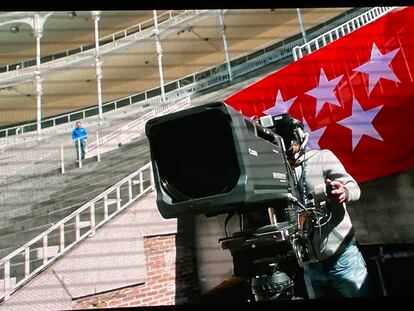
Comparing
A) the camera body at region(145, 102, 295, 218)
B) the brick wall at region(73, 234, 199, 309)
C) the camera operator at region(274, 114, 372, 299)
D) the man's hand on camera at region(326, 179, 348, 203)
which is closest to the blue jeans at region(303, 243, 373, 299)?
the camera operator at region(274, 114, 372, 299)

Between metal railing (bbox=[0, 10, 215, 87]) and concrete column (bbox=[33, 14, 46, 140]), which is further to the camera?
metal railing (bbox=[0, 10, 215, 87])

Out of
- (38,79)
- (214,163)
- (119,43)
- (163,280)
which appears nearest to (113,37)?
(119,43)

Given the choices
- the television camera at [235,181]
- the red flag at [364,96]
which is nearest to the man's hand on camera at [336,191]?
the television camera at [235,181]

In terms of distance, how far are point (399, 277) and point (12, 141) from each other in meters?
6.52

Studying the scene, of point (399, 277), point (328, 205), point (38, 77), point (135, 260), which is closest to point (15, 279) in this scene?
point (135, 260)

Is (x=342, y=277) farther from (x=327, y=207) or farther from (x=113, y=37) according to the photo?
(x=113, y=37)

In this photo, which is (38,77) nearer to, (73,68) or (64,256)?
(73,68)

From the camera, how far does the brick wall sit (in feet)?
8.61

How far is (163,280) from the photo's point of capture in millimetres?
2906

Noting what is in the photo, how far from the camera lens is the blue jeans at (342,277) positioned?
149 centimetres

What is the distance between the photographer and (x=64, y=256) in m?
2.63

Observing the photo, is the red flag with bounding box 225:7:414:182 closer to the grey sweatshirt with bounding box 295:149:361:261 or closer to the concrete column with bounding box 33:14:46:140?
the grey sweatshirt with bounding box 295:149:361:261

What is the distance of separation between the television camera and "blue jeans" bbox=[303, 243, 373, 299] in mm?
457

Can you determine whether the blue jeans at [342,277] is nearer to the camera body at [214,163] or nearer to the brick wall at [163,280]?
the camera body at [214,163]
